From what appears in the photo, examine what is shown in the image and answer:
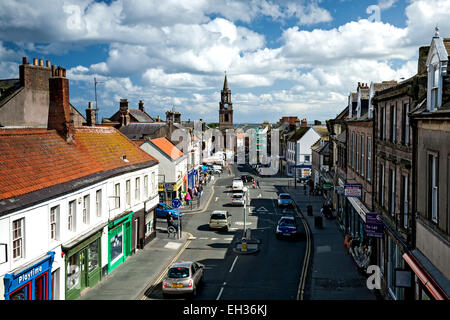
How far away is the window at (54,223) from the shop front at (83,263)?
0.61 metres

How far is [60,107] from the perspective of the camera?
22.5 m

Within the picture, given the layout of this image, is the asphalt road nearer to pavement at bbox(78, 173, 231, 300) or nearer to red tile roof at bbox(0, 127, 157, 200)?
pavement at bbox(78, 173, 231, 300)

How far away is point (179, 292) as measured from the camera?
1848 cm

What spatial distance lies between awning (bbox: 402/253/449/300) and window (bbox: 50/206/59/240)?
13.1m

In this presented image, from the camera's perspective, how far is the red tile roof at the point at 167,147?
A: 145 ft

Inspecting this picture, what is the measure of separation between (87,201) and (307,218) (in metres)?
23.7

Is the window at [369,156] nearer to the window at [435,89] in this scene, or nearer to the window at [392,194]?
the window at [392,194]

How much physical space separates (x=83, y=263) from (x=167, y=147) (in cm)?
2831

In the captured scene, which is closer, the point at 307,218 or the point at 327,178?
the point at 307,218

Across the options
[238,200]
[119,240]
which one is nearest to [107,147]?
[119,240]

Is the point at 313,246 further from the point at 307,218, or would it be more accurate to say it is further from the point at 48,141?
the point at 48,141

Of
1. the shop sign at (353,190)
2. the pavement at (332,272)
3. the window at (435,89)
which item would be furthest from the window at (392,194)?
the window at (435,89)

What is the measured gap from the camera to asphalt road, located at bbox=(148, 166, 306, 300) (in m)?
19.6
